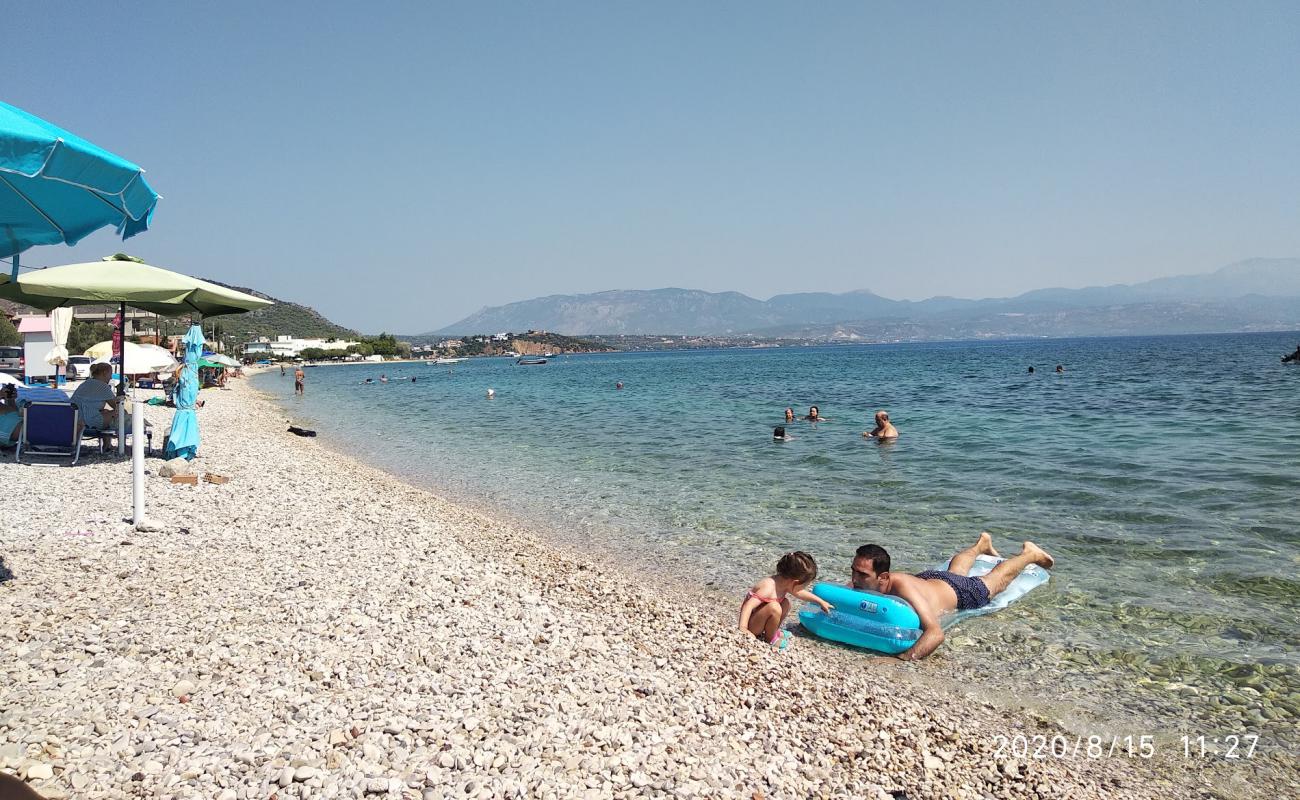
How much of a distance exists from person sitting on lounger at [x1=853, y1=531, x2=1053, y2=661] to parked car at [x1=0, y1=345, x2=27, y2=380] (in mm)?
34930

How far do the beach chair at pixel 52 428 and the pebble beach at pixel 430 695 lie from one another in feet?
13.9

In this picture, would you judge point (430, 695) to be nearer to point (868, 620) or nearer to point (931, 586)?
point (868, 620)

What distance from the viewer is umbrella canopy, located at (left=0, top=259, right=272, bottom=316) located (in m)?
8.59

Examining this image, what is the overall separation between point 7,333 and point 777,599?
190 ft

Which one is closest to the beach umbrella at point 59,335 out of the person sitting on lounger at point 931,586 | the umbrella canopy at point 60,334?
the umbrella canopy at point 60,334

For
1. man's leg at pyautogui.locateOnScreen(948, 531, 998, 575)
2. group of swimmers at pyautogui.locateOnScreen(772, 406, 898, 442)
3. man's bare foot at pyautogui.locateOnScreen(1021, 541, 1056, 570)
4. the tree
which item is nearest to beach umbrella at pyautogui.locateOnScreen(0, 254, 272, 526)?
man's leg at pyautogui.locateOnScreen(948, 531, 998, 575)

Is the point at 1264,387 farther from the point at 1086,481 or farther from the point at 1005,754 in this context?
the point at 1005,754

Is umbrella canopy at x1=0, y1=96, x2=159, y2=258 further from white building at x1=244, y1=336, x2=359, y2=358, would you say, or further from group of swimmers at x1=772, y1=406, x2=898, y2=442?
white building at x1=244, y1=336, x2=359, y2=358

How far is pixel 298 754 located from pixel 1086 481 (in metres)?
11.3

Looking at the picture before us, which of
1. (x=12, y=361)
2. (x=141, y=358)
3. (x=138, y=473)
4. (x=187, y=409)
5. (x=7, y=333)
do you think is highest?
(x=7, y=333)

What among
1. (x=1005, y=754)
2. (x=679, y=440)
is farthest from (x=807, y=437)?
(x=1005, y=754)

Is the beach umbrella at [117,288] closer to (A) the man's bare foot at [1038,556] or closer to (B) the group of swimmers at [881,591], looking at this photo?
(B) the group of swimmers at [881,591]

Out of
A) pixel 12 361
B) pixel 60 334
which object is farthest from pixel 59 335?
pixel 12 361

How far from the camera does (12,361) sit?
113ft
